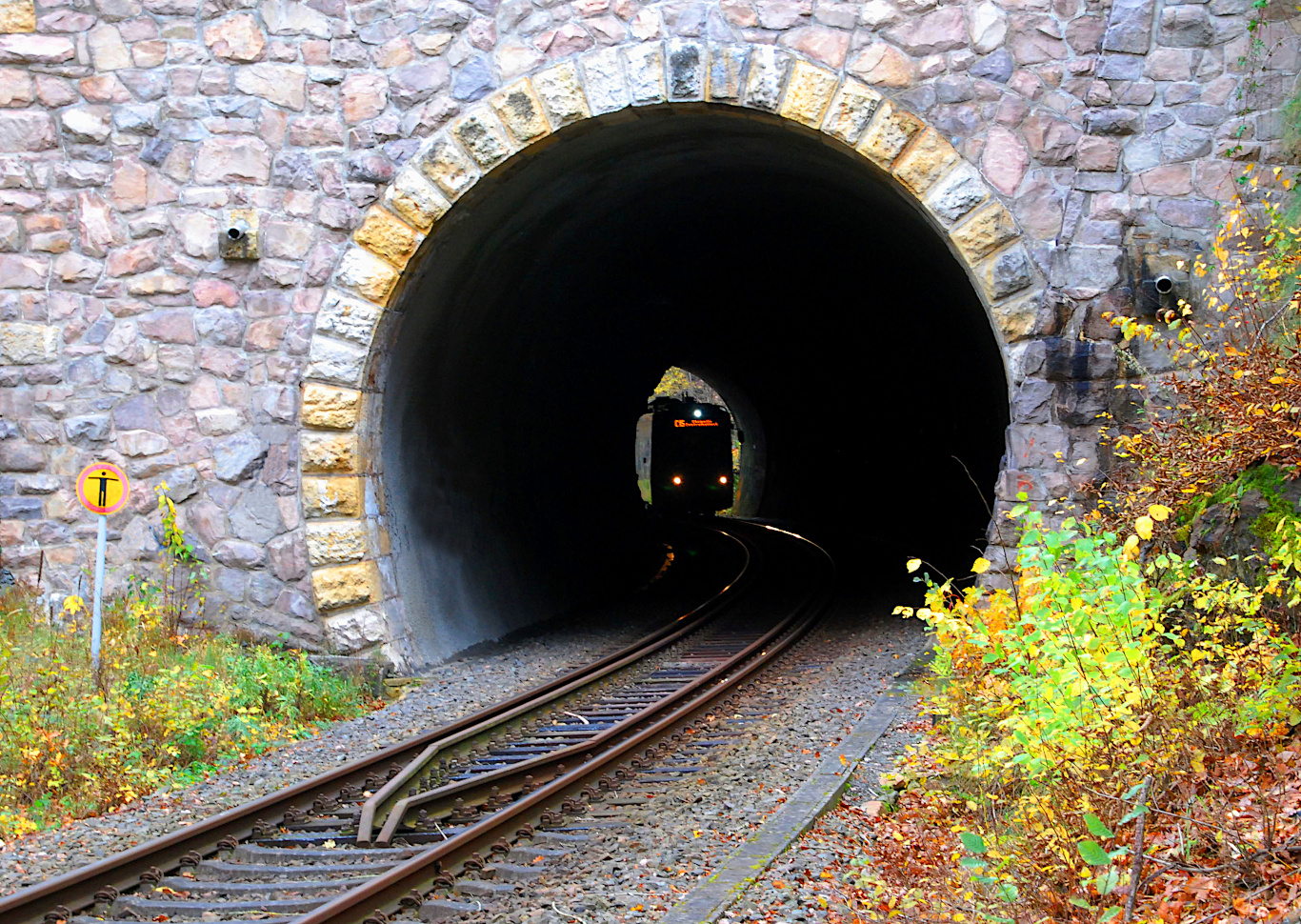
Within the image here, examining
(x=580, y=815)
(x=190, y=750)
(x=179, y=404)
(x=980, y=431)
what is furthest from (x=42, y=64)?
(x=980, y=431)

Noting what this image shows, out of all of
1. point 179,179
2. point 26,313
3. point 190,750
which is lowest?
point 190,750

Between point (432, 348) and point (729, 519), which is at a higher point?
point (432, 348)

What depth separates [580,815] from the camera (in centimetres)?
654

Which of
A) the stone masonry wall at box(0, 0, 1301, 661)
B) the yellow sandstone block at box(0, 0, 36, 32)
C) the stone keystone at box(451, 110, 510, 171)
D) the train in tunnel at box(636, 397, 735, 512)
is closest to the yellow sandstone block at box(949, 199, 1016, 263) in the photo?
the stone masonry wall at box(0, 0, 1301, 661)

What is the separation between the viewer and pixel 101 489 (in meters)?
8.73

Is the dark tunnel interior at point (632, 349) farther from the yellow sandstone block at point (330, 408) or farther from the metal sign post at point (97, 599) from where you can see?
the metal sign post at point (97, 599)

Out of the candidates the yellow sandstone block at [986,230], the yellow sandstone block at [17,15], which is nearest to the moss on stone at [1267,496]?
the yellow sandstone block at [986,230]

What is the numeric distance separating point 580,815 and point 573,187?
263 inches

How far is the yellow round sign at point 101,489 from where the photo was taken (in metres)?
8.69

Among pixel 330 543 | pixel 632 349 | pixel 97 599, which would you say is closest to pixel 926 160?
pixel 330 543

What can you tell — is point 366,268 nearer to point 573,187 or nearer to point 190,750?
point 573,187

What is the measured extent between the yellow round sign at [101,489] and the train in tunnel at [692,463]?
2179cm

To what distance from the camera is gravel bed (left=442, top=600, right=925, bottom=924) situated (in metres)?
5.17

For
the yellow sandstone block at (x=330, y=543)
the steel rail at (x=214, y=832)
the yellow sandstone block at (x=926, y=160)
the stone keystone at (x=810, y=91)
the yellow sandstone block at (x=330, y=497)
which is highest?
the stone keystone at (x=810, y=91)
